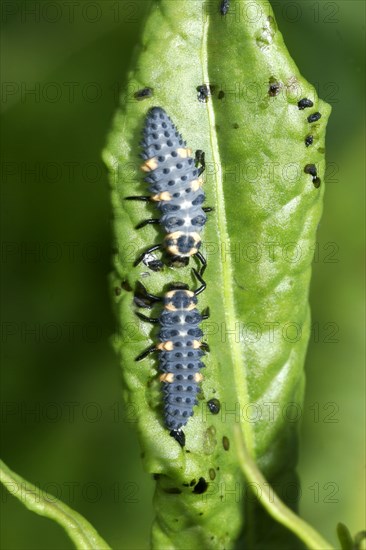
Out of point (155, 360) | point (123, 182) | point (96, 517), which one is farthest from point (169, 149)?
point (96, 517)

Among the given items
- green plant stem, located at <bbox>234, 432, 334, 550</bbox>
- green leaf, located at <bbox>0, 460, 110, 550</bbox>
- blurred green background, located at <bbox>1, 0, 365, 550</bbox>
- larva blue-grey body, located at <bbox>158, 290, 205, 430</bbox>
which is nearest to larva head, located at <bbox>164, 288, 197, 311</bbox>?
larva blue-grey body, located at <bbox>158, 290, 205, 430</bbox>

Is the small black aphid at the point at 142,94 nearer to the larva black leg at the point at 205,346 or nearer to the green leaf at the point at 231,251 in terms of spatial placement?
the green leaf at the point at 231,251

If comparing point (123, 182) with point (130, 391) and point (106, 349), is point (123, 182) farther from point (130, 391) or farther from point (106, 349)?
point (106, 349)

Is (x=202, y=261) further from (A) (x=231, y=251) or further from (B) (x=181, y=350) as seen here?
(B) (x=181, y=350)

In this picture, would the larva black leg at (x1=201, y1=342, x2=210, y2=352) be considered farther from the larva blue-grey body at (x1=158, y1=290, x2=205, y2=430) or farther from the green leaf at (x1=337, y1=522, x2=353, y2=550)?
the green leaf at (x1=337, y1=522, x2=353, y2=550)

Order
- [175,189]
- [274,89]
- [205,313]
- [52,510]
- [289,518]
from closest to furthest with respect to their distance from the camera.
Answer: [289,518]
[52,510]
[274,89]
[205,313]
[175,189]

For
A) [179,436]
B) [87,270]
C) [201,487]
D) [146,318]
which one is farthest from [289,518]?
[87,270]
